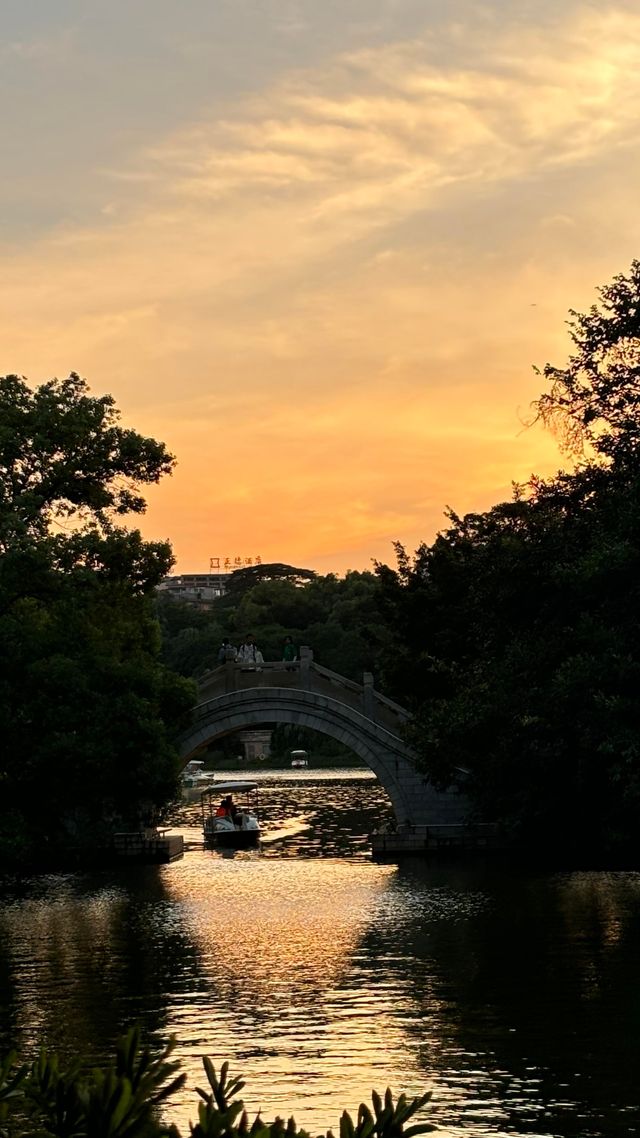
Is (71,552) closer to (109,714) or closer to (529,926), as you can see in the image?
(109,714)

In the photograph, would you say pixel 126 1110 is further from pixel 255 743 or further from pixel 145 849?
pixel 255 743

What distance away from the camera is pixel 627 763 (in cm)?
2650

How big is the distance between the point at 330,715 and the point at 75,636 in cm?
A: 2483

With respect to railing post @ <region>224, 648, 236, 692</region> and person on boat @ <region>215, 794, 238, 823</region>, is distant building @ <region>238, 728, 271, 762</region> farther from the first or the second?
railing post @ <region>224, 648, 236, 692</region>

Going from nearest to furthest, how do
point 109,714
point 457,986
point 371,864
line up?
1. point 457,986
2. point 109,714
3. point 371,864

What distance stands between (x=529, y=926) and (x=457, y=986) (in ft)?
23.4

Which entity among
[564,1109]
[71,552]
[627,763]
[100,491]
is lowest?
[564,1109]

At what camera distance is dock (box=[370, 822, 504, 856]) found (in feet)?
162

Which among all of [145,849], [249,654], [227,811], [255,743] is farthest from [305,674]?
[255,743]

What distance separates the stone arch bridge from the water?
17.5 feet

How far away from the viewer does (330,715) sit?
2180 inches

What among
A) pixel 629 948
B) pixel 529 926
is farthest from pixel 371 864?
pixel 629 948

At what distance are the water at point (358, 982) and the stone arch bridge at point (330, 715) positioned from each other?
533 centimetres

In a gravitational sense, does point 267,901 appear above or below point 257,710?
below
